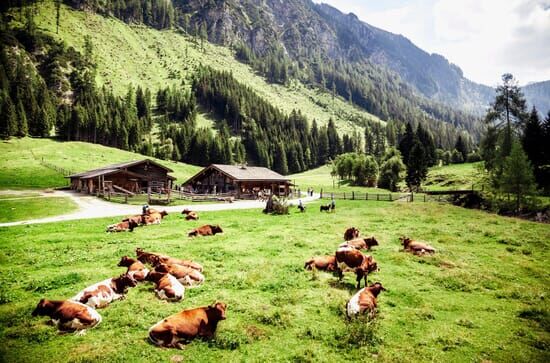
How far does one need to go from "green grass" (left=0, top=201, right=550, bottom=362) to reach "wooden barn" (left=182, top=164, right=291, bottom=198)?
3898cm

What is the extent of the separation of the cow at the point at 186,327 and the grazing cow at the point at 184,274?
2.78 meters

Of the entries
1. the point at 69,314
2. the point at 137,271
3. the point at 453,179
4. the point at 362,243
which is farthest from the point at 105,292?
the point at 453,179

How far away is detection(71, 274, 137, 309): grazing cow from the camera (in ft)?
28.5

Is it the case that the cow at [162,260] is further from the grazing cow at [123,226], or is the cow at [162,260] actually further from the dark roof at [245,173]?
the dark roof at [245,173]

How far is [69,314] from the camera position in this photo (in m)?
7.77

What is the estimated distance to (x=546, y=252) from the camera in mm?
16078

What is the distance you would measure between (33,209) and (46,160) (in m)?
51.4

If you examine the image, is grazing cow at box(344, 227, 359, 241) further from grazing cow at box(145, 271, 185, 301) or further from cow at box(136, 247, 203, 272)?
grazing cow at box(145, 271, 185, 301)

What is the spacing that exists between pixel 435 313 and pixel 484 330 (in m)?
1.20

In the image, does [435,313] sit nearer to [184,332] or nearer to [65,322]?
[184,332]

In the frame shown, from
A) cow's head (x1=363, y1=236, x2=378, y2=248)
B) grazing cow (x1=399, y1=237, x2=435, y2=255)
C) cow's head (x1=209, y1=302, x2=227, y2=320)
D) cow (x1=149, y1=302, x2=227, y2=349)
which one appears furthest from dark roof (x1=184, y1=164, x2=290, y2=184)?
cow (x1=149, y1=302, x2=227, y2=349)

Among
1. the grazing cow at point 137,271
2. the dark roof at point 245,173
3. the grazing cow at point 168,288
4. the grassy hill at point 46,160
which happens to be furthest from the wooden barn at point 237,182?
the grazing cow at point 168,288

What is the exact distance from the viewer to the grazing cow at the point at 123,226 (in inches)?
787

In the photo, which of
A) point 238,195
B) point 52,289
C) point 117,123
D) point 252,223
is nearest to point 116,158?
point 117,123
